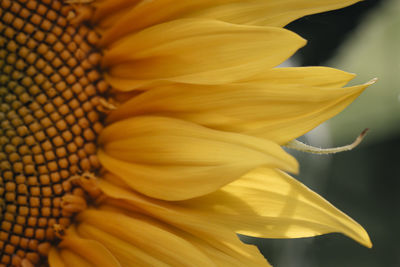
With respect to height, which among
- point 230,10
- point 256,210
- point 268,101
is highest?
point 230,10

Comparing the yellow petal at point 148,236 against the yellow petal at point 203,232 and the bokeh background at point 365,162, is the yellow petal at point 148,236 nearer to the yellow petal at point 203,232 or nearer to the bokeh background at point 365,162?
the yellow petal at point 203,232

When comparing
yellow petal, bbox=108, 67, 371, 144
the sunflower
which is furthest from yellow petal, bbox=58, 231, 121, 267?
yellow petal, bbox=108, 67, 371, 144

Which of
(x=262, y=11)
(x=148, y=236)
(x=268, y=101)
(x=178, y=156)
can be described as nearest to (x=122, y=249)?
(x=148, y=236)

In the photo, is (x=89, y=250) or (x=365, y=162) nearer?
(x=89, y=250)

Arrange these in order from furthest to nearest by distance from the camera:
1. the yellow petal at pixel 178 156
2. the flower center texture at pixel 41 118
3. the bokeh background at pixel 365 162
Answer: the bokeh background at pixel 365 162 → the flower center texture at pixel 41 118 → the yellow petal at pixel 178 156

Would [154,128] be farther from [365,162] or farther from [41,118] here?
[365,162]

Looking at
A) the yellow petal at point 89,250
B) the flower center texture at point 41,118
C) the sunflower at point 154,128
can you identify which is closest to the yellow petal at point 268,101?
the sunflower at point 154,128

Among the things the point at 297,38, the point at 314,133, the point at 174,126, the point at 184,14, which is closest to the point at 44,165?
the point at 174,126
